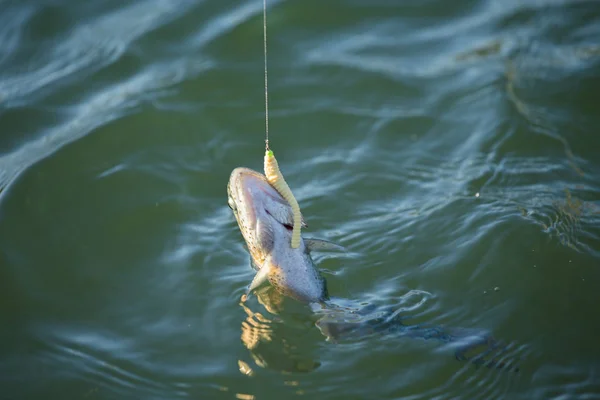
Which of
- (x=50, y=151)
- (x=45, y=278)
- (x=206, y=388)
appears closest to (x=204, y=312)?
(x=206, y=388)

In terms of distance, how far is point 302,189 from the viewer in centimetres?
721

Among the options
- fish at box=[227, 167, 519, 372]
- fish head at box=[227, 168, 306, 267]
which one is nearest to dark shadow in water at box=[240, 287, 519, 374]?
fish at box=[227, 167, 519, 372]

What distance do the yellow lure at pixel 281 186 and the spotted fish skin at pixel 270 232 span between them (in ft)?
0.50

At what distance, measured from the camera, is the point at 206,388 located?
17.2 ft

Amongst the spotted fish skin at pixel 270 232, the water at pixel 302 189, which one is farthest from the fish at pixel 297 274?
the water at pixel 302 189

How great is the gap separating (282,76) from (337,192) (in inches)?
89.0

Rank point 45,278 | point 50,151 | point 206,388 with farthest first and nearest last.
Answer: point 50,151 < point 45,278 < point 206,388

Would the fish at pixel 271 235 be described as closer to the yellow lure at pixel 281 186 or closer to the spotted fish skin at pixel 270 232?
the spotted fish skin at pixel 270 232

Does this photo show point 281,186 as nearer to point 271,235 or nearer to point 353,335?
point 271,235

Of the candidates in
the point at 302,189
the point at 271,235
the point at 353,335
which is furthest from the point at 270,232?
the point at 302,189

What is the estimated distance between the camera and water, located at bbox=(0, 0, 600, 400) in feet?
17.9

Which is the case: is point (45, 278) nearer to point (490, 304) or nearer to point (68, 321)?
point (68, 321)

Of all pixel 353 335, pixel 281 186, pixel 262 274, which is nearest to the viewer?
pixel 281 186

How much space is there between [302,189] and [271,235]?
1.97 metres
